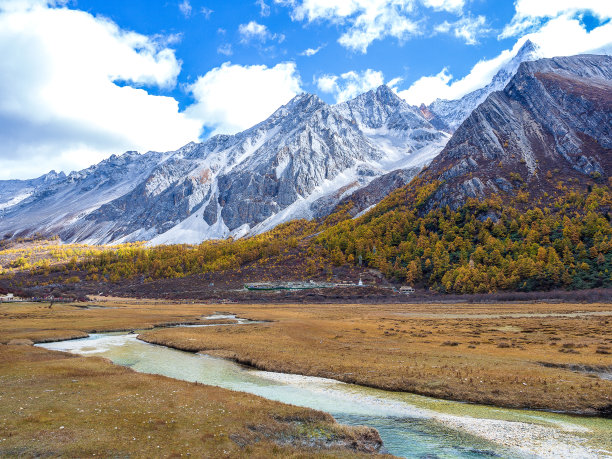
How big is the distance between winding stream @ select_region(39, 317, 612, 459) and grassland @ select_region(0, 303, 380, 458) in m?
2.95

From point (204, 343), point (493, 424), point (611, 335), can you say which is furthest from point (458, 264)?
point (493, 424)

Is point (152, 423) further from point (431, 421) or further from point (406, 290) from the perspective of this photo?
point (406, 290)

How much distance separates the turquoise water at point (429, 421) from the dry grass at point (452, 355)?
185 cm

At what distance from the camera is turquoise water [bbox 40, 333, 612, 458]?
17.9m

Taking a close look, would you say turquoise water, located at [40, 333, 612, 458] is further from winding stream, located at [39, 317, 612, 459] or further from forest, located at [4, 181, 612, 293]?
forest, located at [4, 181, 612, 293]

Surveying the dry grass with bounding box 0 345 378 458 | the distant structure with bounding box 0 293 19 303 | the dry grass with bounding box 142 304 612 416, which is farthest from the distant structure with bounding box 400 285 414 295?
the distant structure with bounding box 0 293 19 303

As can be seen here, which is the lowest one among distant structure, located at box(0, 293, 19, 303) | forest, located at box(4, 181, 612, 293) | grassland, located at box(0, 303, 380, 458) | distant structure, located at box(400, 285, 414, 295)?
distant structure, located at box(400, 285, 414, 295)

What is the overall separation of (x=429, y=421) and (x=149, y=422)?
1590cm

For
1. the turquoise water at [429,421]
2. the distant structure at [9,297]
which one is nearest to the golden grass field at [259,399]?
the turquoise water at [429,421]

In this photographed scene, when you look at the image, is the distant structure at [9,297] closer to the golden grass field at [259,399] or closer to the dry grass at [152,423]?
the golden grass field at [259,399]

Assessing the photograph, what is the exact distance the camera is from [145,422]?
1839 cm

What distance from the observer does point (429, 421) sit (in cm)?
2200

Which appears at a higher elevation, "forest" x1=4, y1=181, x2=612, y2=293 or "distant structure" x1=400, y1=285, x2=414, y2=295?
"forest" x1=4, y1=181, x2=612, y2=293

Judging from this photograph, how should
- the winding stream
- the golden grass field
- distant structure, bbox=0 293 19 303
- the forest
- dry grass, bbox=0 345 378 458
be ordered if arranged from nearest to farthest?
dry grass, bbox=0 345 378 458, the golden grass field, the winding stream, the forest, distant structure, bbox=0 293 19 303
